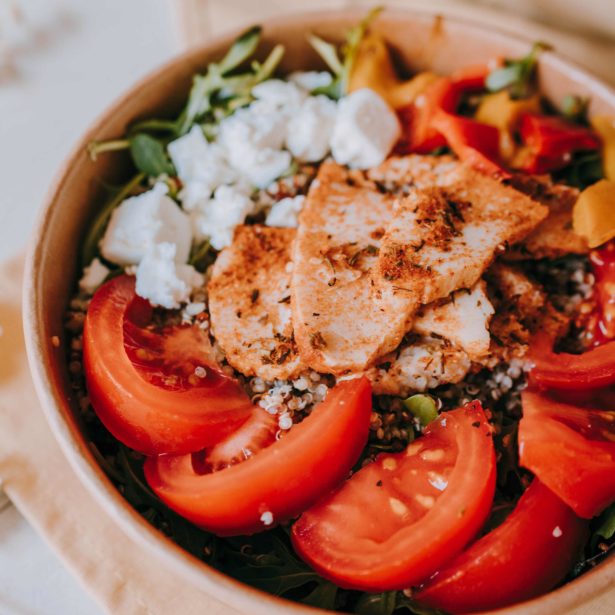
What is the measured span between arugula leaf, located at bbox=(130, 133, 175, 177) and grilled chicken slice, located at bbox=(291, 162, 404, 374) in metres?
0.66

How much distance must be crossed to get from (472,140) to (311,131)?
66cm

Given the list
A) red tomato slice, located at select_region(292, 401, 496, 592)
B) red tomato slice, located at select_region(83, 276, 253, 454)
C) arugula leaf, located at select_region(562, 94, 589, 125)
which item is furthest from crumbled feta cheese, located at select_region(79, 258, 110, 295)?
arugula leaf, located at select_region(562, 94, 589, 125)

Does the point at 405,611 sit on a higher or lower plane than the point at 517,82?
lower

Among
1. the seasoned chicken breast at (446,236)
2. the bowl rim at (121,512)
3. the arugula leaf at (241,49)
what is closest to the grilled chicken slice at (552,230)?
the seasoned chicken breast at (446,236)

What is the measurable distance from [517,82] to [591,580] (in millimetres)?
2086

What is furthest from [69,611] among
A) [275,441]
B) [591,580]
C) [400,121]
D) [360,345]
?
[400,121]

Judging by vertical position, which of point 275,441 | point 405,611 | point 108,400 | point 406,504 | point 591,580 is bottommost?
point 405,611

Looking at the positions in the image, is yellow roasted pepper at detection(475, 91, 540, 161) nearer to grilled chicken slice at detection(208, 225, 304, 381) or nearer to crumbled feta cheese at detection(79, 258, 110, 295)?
grilled chicken slice at detection(208, 225, 304, 381)

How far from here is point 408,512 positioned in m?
2.19

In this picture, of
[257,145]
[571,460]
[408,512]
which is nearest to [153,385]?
[408,512]

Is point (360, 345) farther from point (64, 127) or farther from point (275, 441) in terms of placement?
point (64, 127)

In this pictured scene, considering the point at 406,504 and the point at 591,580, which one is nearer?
the point at 591,580

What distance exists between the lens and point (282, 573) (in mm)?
2291

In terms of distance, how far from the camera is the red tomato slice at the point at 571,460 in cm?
220
